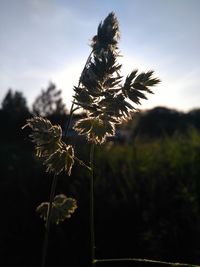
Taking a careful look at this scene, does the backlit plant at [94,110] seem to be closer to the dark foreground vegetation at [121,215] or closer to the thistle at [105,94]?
the thistle at [105,94]

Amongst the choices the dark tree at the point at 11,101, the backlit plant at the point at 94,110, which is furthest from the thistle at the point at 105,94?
the dark tree at the point at 11,101

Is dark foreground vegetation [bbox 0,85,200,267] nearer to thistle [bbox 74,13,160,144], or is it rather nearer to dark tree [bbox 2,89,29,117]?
dark tree [bbox 2,89,29,117]

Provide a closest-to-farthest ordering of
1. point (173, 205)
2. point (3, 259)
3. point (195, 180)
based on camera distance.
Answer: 1. point (3, 259)
2. point (173, 205)
3. point (195, 180)

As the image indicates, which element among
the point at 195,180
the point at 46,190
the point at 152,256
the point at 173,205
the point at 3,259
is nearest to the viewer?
the point at 152,256

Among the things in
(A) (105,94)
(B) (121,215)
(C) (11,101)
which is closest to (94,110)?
(A) (105,94)

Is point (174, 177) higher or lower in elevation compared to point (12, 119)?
lower

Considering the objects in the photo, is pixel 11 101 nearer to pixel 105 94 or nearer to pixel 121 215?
pixel 121 215

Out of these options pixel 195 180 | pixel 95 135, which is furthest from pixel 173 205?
pixel 95 135

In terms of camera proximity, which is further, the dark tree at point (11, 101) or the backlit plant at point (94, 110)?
the dark tree at point (11, 101)

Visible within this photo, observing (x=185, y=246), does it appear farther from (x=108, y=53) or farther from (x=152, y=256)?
(x=108, y=53)

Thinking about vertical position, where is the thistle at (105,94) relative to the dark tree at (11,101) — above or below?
below

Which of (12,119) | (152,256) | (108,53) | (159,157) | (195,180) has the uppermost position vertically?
(12,119)
